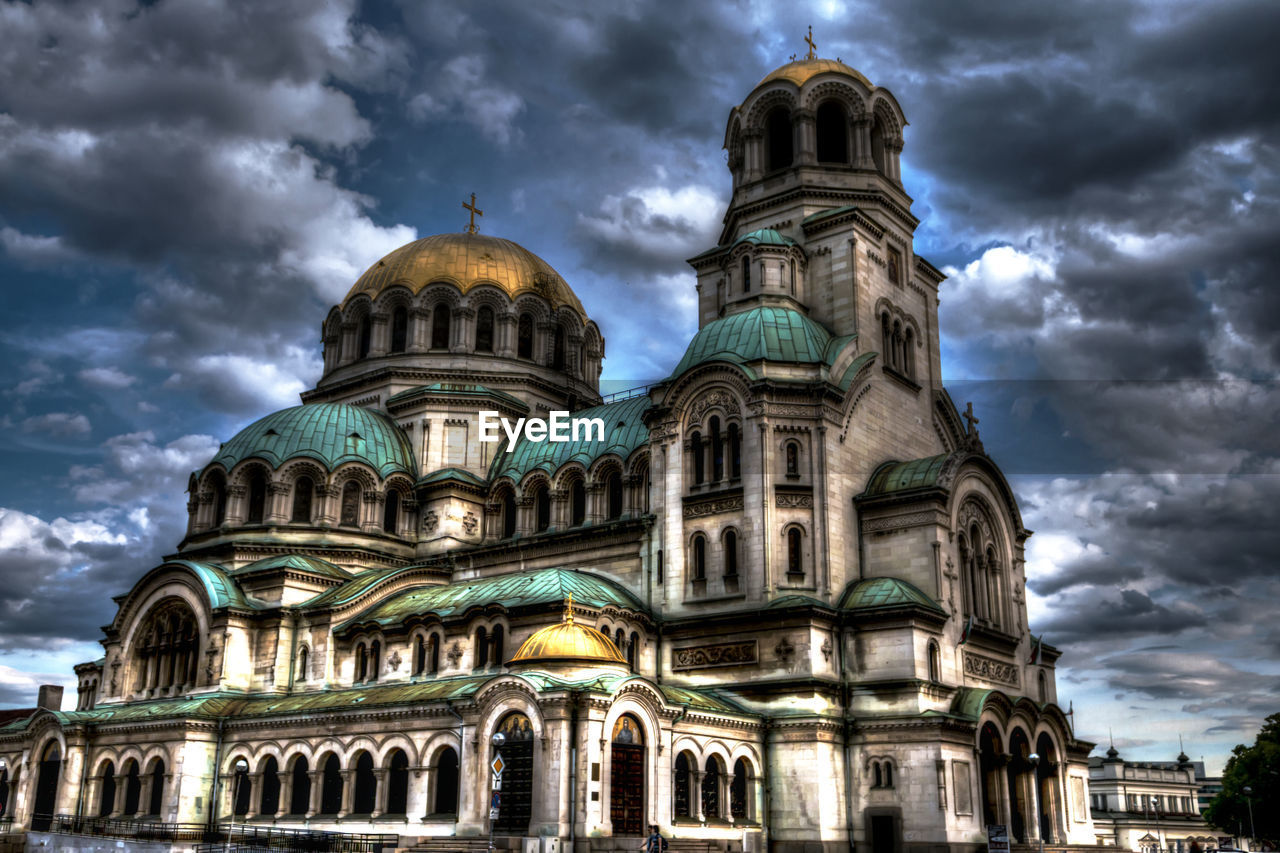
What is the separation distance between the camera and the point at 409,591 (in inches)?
1838

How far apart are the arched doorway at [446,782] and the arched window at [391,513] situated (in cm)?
1751

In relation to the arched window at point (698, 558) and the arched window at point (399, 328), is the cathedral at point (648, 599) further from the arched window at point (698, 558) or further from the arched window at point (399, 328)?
the arched window at point (399, 328)

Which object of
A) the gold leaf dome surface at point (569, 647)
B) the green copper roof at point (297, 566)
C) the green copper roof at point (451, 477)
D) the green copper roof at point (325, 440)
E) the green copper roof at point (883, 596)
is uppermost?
the green copper roof at point (325, 440)

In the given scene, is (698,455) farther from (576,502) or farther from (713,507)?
(576,502)

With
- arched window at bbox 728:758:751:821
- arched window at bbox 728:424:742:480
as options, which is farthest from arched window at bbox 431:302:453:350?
arched window at bbox 728:758:751:821

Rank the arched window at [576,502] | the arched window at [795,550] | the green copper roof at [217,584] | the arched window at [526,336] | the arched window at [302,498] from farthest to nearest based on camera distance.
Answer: the arched window at [526,336] < the arched window at [302,498] < the arched window at [576,502] < the green copper roof at [217,584] < the arched window at [795,550]

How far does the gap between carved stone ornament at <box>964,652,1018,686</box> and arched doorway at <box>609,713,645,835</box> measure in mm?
12985

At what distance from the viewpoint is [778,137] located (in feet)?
167

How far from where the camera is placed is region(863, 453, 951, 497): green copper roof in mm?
41469

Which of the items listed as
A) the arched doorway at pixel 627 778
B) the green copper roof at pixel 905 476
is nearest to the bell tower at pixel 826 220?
the green copper roof at pixel 905 476

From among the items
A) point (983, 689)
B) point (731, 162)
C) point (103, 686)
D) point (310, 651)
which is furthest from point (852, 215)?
point (103, 686)

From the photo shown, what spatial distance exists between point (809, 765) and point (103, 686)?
95.6ft

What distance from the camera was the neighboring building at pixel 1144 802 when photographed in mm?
74294

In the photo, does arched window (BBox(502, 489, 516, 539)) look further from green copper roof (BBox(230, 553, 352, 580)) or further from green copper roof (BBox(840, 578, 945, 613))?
green copper roof (BBox(840, 578, 945, 613))
